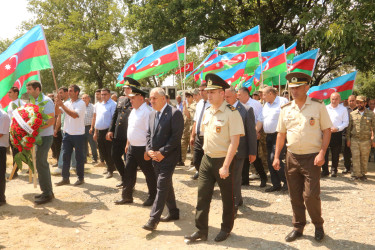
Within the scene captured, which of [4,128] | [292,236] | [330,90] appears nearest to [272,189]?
[292,236]

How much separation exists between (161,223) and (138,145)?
1.40m

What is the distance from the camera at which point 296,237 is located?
4340 mm

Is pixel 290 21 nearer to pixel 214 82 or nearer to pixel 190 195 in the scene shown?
pixel 190 195

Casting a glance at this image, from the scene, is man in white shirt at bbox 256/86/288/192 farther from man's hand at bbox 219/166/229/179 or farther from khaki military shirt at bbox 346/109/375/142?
man's hand at bbox 219/166/229/179

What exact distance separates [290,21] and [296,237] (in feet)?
52.4

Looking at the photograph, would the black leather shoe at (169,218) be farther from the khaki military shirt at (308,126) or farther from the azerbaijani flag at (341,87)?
the azerbaijani flag at (341,87)

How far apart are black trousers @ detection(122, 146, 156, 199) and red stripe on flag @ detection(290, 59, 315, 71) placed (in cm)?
646

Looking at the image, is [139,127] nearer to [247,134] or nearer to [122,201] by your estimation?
[122,201]

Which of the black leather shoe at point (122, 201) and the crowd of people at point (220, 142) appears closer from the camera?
the crowd of people at point (220, 142)

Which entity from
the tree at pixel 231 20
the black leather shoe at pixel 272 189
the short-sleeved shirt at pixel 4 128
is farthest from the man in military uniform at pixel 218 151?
the tree at pixel 231 20

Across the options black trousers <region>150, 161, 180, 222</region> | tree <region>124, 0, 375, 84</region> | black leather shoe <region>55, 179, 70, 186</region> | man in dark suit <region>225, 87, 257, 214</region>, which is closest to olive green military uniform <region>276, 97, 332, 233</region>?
man in dark suit <region>225, 87, 257, 214</region>

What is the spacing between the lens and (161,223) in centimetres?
502

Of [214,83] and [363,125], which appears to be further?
[363,125]

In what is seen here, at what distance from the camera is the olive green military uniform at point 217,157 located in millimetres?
4078
